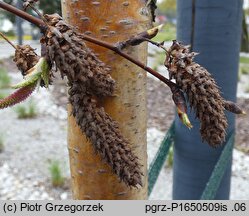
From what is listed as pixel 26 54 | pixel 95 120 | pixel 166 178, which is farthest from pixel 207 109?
pixel 166 178

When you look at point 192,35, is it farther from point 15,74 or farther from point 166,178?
point 15,74

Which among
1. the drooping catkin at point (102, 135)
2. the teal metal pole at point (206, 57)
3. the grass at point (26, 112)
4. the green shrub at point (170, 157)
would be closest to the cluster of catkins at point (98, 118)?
the drooping catkin at point (102, 135)

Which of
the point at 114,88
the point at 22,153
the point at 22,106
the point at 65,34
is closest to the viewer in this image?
the point at 65,34

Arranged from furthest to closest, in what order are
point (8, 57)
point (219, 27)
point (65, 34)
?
point (8, 57) < point (219, 27) < point (65, 34)

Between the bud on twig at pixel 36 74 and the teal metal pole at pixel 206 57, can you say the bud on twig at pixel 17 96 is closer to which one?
the bud on twig at pixel 36 74

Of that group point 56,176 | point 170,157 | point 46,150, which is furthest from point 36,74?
point 46,150

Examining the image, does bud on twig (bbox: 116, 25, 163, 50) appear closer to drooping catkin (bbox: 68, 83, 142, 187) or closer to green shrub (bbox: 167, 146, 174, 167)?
drooping catkin (bbox: 68, 83, 142, 187)

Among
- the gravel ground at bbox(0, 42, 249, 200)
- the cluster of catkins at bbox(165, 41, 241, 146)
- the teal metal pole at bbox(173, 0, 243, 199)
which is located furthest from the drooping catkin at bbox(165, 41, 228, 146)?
the gravel ground at bbox(0, 42, 249, 200)
